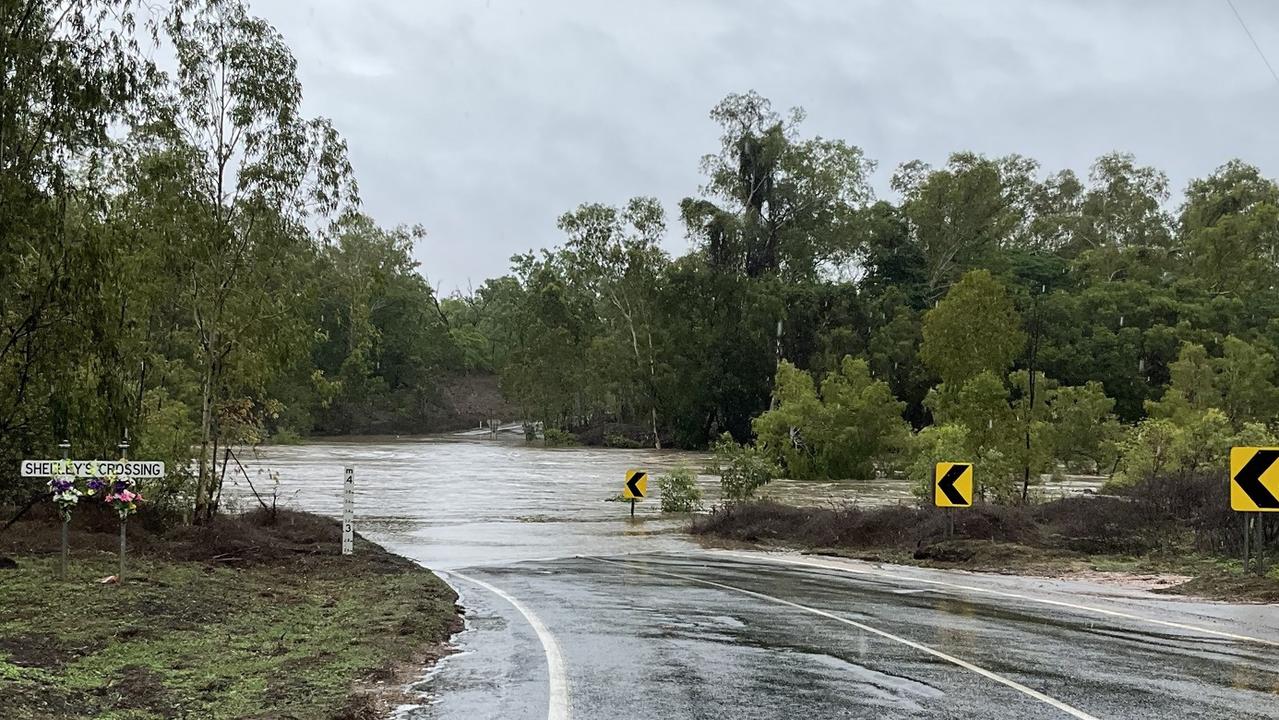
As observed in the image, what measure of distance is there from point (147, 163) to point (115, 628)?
1117 cm

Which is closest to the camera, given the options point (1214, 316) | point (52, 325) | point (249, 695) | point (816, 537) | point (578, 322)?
point (249, 695)

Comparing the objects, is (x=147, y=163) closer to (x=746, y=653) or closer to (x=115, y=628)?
(x=115, y=628)

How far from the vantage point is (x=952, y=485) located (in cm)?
1991

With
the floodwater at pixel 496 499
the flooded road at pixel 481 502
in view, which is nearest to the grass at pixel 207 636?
the flooded road at pixel 481 502

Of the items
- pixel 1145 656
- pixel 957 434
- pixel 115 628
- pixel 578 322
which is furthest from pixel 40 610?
pixel 578 322

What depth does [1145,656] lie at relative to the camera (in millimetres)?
9406

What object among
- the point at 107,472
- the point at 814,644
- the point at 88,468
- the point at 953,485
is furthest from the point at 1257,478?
the point at 88,468

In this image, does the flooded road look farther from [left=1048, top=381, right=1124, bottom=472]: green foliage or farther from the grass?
[left=1048, top=381, right=1124, bottom=472]: green foliage

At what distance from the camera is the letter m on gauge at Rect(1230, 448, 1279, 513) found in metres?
14.4

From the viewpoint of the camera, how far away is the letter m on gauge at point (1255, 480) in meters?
14.4

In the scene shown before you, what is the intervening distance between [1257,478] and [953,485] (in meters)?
5.97

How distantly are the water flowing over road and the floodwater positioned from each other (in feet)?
5.38

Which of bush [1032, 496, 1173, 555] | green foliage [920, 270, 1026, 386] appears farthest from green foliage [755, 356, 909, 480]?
bush [1032, 496, 1173, 555]

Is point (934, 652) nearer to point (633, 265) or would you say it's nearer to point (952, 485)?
point (952, 485)
